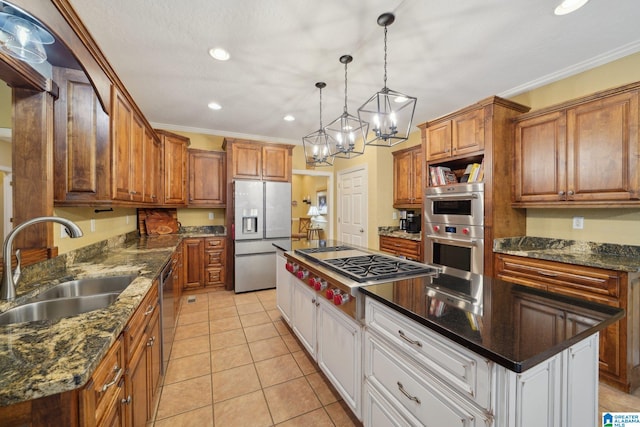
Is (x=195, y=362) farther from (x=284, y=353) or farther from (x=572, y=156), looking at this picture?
(x=572, y=156)

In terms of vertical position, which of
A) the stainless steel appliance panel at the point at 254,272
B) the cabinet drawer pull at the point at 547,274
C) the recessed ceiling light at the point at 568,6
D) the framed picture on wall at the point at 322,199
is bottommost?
the stainless steel appliance panel at the point at 254,272

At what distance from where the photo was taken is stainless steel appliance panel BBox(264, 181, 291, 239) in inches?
165

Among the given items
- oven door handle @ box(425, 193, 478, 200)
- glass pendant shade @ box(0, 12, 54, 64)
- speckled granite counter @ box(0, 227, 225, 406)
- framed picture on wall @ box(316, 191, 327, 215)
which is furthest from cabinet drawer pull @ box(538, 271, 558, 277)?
framed picture on wall @ box(316, 191, 327, 215)

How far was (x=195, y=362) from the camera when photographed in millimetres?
2260

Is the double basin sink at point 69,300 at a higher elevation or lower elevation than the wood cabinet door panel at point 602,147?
lower

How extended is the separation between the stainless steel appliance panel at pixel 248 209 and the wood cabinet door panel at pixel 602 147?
3.70 meters

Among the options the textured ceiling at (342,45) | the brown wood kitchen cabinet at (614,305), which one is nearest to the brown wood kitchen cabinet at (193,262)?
the textured ceiling at (342,45)

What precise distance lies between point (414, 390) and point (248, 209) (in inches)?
135

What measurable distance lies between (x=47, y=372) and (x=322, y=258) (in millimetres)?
1555

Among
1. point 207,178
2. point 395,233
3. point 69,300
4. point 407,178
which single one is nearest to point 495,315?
point 69,300

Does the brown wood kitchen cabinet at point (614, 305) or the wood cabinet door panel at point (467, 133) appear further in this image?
the wood cabinet door panel at point (467, 133)

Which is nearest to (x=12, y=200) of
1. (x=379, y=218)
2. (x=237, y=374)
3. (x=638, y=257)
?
(x=237, y=374)

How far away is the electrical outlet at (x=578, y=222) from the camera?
255cm

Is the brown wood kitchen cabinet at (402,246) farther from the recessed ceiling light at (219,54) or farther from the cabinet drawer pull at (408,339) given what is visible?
the recessed ceiling light at (219,54)
